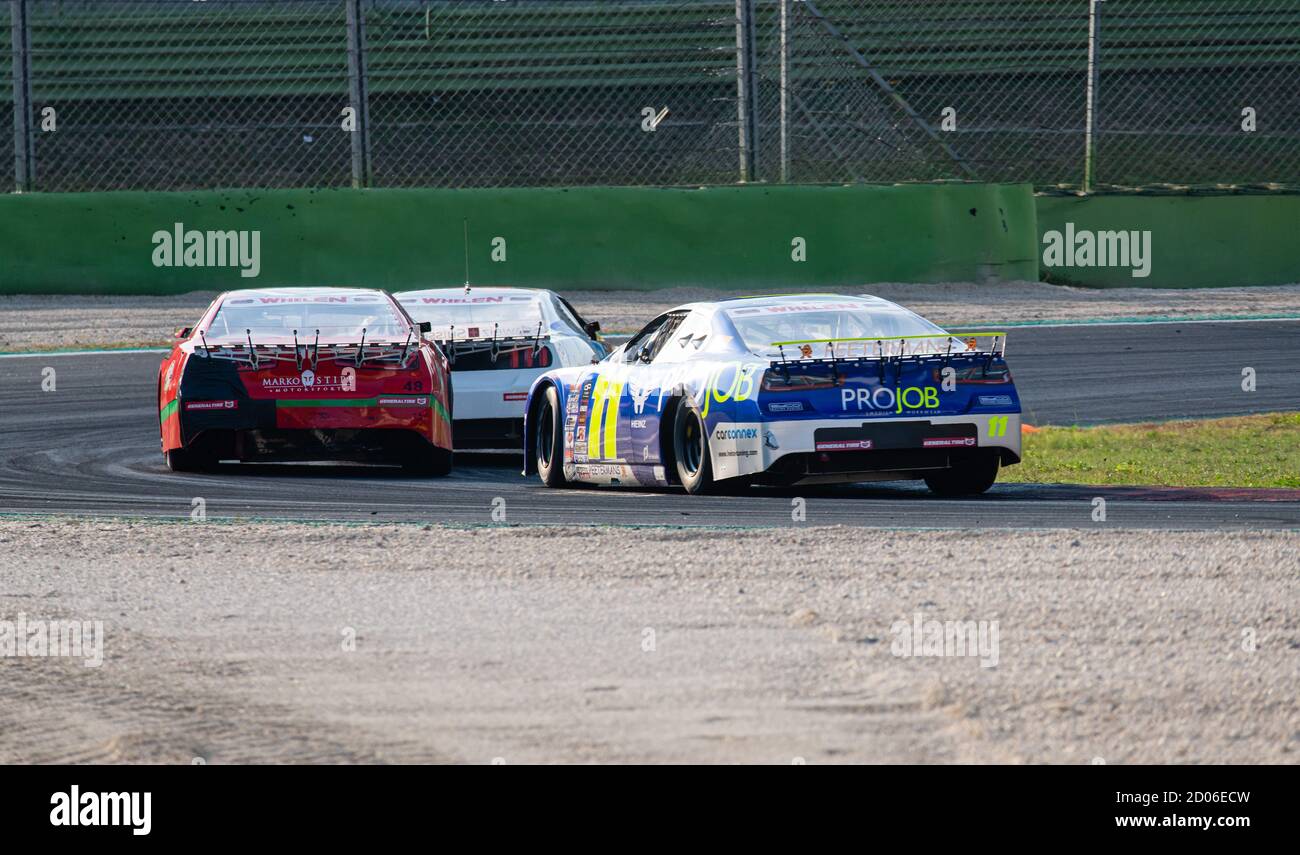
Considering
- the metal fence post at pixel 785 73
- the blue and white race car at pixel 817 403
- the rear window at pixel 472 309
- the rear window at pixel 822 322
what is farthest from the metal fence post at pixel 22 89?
the rear window at pixel 822 322

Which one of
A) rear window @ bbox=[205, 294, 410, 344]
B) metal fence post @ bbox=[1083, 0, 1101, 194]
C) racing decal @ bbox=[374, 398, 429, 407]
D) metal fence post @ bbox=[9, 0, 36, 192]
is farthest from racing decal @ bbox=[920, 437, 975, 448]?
metal fence post @ bbox=[9, 0, 36, 192]

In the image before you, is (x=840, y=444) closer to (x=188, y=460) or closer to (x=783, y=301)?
(x=783, y=301)

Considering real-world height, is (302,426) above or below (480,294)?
below

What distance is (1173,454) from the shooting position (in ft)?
43.0

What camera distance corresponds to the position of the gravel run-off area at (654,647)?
5039 mm

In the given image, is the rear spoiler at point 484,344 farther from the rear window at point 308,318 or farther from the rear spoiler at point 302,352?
the rear spoiler at point 302,352

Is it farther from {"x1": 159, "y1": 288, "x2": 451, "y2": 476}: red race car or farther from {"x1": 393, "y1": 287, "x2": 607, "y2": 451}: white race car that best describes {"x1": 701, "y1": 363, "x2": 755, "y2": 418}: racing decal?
{"x1": 393, "y1": 287, "x2": 607, "y2": 451}: white race car

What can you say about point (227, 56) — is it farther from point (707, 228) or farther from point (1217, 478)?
point (1217, 478)

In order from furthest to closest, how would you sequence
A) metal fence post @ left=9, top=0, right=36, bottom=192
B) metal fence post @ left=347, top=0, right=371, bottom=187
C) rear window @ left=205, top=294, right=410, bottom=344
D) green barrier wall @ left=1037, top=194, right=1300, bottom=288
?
green barrier wall @ left=1037, top=194, right=1300, bottom=288 → metal fence post @ left=347, top=0, right=371, bottom=187 → metal fence post @ left=9, top=0, right=36, bottom=192 → rear window @ left=205, top=294, right=410, bottom=344

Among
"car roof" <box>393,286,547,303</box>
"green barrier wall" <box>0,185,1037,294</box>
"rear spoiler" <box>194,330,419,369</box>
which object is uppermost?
"green barrier wall" <box>0,185,1037,294</box>

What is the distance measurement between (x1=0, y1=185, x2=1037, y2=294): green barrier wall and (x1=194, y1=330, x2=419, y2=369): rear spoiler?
10.1 m

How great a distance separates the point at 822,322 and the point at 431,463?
264 cm

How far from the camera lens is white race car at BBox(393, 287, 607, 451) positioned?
42.0 feet

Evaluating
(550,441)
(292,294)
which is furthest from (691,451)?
(292,294)
